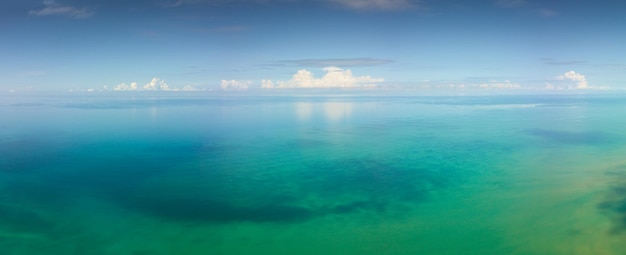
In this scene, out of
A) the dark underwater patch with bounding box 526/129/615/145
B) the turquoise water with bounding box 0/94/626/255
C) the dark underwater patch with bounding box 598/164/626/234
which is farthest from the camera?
the dark underwater patch with bounding box 526/129/615/145

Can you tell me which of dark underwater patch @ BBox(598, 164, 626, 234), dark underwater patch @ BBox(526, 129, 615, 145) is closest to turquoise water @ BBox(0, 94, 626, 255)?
dark underwater patch @ BBox(598, 164, 626, 234)

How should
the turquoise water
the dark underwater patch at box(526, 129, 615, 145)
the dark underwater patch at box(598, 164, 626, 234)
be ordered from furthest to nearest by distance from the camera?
1. the dark underwater patch at box(526, 129, 615, 145)
2. the dark underwater patch at box(598, 164, 626, 234)
3. the turquoise water

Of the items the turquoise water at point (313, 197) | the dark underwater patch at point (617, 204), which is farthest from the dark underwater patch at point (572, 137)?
the dark underwater patch at point (617, 204)

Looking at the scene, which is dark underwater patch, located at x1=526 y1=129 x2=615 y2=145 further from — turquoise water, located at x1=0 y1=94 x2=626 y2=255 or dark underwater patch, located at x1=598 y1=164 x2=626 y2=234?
dark underwater patch, located at x1=598 y1=164 x2=626 y2=234

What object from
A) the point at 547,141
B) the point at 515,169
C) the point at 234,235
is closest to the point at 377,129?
the point at 547,141

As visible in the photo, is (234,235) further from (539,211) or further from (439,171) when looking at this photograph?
(439,171)

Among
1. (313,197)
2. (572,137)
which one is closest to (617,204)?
(313,197)

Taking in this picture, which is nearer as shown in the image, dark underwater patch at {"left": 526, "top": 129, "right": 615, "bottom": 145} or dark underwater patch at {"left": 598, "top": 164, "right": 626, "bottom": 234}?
dark underwater patch at {"left": 598, "top": 164, "right": 626, "bottom": 234}

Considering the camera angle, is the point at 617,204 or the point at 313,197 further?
the point at 313,197

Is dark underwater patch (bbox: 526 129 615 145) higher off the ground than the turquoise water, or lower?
higher

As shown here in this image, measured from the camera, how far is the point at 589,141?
122 feet

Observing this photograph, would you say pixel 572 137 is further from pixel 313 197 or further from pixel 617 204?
pixel 313 197

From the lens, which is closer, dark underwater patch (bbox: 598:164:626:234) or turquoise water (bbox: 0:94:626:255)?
turquoise water (bbox: 0:94:626:255)

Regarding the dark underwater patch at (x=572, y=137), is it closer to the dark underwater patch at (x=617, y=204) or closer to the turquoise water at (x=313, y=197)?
the turquoise water at (x=313, y=197)
